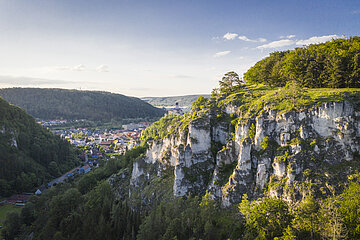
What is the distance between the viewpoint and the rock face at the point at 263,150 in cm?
2616

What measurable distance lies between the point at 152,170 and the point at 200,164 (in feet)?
47.5

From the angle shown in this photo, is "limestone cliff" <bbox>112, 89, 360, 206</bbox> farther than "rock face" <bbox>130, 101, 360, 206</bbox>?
No

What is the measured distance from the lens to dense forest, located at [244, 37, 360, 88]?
36219 millimetres

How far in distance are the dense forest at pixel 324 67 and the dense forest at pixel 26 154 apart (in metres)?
87.8

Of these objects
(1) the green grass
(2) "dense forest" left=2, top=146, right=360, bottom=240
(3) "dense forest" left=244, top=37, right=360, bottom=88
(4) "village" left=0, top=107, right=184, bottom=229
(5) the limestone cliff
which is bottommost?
(4) "village" left=0, top=107, right=184, bottom=229

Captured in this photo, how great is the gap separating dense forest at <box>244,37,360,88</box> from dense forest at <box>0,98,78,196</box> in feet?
288

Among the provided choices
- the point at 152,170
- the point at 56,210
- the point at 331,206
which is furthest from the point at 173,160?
the point at 331,206

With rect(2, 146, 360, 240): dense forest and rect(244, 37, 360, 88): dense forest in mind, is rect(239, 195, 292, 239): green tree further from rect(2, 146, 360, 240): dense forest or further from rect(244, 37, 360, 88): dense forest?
rect(244, 37, 360, 88): dense forest

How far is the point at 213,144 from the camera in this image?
125 feet

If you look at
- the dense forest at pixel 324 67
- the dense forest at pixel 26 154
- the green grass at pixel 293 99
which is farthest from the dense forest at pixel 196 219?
the dense forest at pixel 26 154

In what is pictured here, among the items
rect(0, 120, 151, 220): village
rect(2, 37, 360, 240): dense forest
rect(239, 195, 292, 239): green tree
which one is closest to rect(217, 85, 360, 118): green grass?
rect(2, 37, 360, 240): dense forest

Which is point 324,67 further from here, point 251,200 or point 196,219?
point 196,219

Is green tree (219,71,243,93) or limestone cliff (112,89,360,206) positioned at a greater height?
green tree (219,71,243,93)

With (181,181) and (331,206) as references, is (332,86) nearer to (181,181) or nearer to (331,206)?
(331,206)
